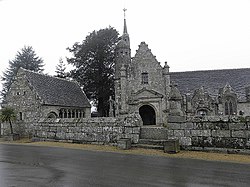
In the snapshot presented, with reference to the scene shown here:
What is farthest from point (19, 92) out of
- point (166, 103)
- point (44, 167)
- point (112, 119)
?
point (44, 167)

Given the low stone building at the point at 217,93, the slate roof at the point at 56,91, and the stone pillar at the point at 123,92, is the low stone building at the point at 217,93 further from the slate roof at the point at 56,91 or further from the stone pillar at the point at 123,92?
the slate roof at the point at 56,91

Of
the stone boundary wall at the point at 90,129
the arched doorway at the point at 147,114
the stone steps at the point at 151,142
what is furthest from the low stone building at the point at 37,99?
the stone steps at the point at 151,142

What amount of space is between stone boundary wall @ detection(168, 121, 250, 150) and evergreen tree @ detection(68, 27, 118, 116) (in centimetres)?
2456

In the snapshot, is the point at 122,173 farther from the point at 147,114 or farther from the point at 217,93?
the point at 217,93

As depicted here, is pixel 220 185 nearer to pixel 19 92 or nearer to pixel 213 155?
pixel 213 155

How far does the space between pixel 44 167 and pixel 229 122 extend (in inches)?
303

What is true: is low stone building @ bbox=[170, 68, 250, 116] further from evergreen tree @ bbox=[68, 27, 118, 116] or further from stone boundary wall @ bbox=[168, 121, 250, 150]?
stone boundary wall @ bbox=[168, 121, 250, 150]

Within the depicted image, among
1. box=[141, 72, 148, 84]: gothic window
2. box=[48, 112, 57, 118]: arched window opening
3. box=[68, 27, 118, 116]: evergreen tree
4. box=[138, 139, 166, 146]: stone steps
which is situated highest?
box=[68, 27, 118, 116]: evergreen tree

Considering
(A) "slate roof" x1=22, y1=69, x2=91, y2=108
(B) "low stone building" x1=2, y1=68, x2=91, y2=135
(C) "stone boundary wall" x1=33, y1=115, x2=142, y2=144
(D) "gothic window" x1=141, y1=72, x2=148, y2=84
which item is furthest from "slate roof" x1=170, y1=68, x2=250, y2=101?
(C) "stone boundary wall" x1=33, y1=115, x2=142, y2=144

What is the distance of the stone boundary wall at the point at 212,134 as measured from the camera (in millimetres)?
9133

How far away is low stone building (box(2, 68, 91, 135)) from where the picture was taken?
2053 cm

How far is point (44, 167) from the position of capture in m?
7.19

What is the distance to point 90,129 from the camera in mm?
13602

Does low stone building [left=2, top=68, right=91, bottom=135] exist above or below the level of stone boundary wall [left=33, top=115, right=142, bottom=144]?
above
